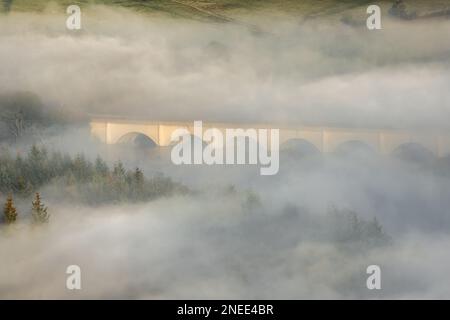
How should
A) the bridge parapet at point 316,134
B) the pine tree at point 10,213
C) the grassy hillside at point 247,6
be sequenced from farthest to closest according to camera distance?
the grassy hillside at point 247,6
the bridge parapet at point 316,134
the pine tree at point 10,213

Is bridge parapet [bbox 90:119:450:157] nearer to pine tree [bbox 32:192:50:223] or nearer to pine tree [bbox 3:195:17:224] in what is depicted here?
pine tree [bbox 32:192:50:223]

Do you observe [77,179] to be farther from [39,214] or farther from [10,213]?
[10,213]

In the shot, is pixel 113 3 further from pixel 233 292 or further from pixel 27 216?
pixel 233 292

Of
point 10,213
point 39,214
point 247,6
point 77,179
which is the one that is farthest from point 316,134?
point 10,213

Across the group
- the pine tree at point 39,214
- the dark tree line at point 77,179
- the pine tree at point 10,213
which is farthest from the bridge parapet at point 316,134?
the pine tree at point 10,213

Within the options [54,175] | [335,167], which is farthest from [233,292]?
[54,175]

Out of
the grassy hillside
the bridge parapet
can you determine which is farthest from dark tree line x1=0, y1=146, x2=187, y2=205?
the grassy hillside

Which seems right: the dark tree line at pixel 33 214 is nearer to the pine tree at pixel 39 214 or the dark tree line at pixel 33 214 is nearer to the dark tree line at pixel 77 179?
the pine tree at pixel 39 214

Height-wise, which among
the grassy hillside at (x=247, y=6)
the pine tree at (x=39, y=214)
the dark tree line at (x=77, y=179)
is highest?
the grassy hillside at (x=247, y=6)
